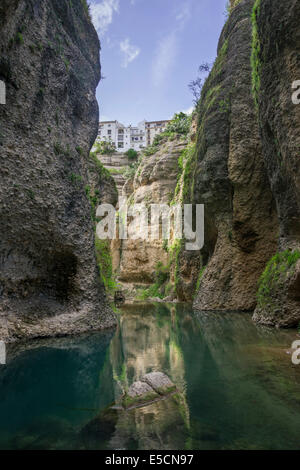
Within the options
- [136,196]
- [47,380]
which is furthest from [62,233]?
[136,196]

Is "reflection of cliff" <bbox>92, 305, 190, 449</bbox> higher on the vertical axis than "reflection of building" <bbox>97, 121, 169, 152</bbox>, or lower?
lower

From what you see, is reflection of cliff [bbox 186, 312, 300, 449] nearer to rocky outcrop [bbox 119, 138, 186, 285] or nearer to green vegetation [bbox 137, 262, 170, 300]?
green vegetation [bbox 137, 262, 170, 300]

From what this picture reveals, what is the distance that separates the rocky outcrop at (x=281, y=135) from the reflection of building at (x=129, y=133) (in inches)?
2651

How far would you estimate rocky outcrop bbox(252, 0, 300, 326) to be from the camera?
875 cm

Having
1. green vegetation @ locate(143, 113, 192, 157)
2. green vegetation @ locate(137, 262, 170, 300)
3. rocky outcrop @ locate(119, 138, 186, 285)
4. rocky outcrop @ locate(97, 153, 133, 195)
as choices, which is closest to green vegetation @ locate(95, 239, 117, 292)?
green vegetation @ locate(137, 262, 170, 300)

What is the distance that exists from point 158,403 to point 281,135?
838 centimetres

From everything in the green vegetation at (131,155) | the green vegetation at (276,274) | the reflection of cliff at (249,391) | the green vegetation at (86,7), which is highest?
the green vegetation at (131,155)

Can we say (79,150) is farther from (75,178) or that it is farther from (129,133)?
(129,133)

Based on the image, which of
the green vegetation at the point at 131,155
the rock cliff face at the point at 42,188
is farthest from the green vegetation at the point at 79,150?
the green vegetation at the point at 131,155

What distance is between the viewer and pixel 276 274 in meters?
10.5

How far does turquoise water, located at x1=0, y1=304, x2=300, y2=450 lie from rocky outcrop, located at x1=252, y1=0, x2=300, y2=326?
1.36m

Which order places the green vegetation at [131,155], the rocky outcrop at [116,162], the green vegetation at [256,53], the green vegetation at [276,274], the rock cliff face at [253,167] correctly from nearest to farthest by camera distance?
the rock cliff face at [253,167] → the green vegetation at [276,274] → the green vegetation at [256,53] → the rocky outcrop at [116,162] → the green vegetation at [131,155]

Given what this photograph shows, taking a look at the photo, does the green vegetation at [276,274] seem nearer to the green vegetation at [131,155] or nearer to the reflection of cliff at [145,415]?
the reflection of cliff at [145,415]

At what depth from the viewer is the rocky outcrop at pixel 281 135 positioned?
8.75m
